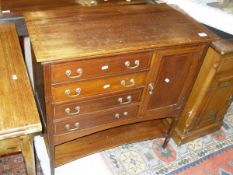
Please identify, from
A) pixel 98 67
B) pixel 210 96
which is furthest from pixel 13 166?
pixel 210 96

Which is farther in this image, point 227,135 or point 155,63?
point 227,135

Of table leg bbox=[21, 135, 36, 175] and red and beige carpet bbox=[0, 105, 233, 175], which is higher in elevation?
table leg bbox=[21, 135, 36, 175]

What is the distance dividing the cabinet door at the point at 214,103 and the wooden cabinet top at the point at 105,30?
0.53 meters

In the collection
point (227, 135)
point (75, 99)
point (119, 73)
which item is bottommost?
point (227, 135)

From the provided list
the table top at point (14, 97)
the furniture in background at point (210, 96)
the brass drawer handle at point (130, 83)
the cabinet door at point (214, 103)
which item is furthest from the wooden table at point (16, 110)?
the cabinet door at point (214, 103)

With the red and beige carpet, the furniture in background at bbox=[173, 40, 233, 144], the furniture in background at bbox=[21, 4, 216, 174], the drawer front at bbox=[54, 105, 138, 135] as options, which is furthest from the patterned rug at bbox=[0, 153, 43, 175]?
the furniture in background at bbox=[173, 40, 233, 144]

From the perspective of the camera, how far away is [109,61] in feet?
4.15

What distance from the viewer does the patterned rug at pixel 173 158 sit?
1.94 metres

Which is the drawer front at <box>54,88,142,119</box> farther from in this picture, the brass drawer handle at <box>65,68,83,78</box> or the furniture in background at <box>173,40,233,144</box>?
the furniture in background at <box>173,40,233,144</box>

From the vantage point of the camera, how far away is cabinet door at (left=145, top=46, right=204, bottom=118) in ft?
4.64

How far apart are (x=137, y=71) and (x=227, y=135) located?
1335mm

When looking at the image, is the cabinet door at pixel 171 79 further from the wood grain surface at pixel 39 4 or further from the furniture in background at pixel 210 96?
the wood grain surface at pixel 39 4

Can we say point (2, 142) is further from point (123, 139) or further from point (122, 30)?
point (123, 139)

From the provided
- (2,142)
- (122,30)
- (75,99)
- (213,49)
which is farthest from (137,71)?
(2,142)
